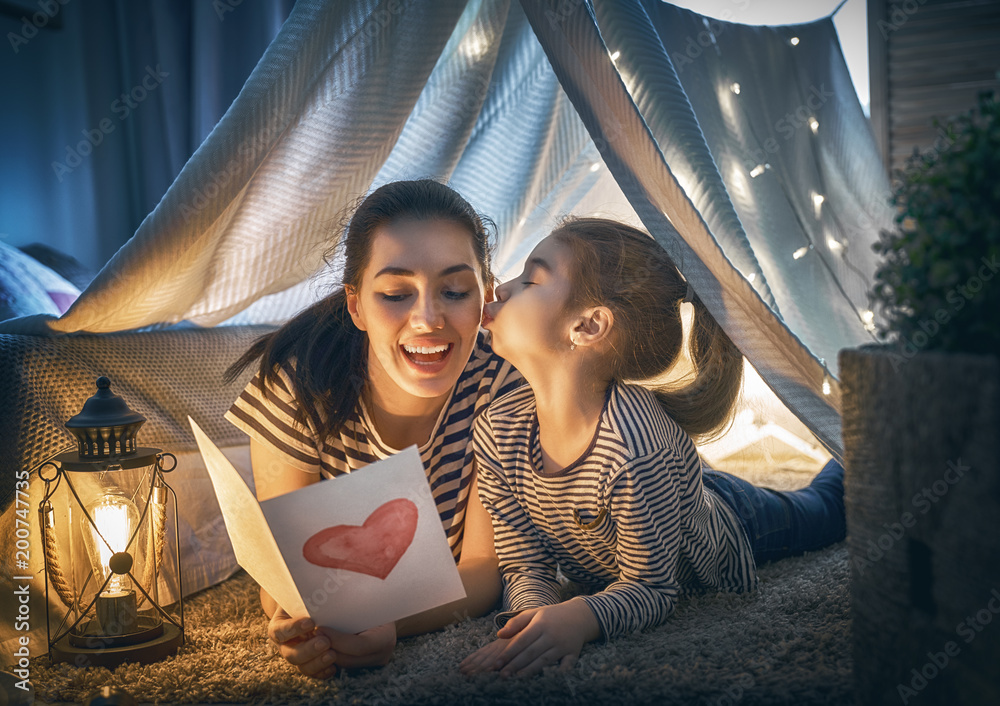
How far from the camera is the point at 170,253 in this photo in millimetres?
1219

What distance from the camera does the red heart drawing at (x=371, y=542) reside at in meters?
0.84

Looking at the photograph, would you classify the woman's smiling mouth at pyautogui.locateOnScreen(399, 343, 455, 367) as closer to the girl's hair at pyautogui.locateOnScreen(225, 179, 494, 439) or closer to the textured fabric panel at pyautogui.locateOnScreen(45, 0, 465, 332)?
the girl's hair at pyautogui.locateOnScreen(225, 179, 494, 439)

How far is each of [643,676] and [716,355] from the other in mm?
530

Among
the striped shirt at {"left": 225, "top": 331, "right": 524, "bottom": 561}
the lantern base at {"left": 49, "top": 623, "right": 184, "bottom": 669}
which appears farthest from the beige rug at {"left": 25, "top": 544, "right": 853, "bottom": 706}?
the striped shirt at {"left": 225, "top": 331, "right": 524, "bottom": 561}

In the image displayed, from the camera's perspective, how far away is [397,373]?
3.60 ft

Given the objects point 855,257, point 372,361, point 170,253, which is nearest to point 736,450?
point 855,257

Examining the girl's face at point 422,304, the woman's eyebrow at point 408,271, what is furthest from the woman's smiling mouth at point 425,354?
the woman's eyebrow at point 408,271

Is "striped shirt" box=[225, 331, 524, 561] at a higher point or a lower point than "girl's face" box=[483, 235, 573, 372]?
lower

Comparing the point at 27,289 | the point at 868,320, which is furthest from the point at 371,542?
the point at 27,289

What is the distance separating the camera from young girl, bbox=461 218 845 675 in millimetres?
1012

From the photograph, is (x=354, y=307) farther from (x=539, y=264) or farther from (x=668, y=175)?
(x=668, y=175)

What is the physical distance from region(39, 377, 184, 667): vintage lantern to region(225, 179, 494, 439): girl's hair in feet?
0.78

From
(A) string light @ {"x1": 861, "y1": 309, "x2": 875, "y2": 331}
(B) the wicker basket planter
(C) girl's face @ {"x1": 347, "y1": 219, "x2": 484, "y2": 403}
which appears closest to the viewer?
(B) the wicker basket planter

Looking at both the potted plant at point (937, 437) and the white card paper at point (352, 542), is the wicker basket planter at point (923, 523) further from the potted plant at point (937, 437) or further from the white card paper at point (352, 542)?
the white card paper at point (352, 542)
